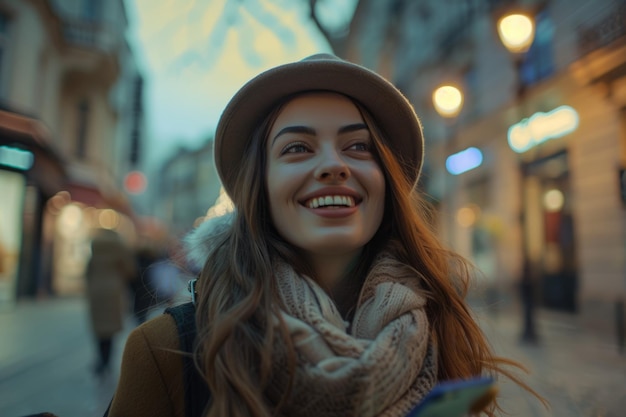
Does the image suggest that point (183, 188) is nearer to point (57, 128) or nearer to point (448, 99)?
point (57, 128)

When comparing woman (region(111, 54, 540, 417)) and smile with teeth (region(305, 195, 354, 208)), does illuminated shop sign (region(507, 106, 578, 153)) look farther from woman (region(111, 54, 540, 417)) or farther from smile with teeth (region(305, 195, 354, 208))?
smile with teeth (region(305, 195, 354, 208))

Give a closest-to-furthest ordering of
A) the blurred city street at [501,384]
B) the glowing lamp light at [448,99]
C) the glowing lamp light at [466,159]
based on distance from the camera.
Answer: the blurred city street at [501,384]
the glowing lamp light at [448,99]
the glowing lamp light at [466,159]

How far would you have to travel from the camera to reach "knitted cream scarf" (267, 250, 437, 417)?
3.35 ft

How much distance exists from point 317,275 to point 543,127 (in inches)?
347

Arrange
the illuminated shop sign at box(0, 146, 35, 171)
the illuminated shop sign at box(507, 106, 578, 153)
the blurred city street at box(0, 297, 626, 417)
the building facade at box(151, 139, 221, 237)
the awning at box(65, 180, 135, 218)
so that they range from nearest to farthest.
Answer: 1. the blurred city street at box(0, 297, 626, 417)
2. the illuminated shop sign at box(507, 106, 578, 153)
3. the illuminated shop sign at box(0, 146, 35, 171)
4. the awning at box(65, 180, 135, 218)
5. the building facade at box(151, 139, 221, 237)

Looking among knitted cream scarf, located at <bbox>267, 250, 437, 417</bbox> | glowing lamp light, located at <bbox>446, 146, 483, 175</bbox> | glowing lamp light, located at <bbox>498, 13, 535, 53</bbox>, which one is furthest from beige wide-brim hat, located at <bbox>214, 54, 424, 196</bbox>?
glowing lamp light, located at <bbox>446, 146, 483, 175</bbox>

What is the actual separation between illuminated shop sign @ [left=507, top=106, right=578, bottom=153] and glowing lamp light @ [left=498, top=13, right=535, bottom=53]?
1896 millimetres

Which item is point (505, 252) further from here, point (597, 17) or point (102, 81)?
point (102, 81)

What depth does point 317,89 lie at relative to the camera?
1.43 m

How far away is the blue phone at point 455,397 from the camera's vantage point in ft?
2.37

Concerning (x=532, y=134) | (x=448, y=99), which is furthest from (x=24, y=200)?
(x=532, y=134)

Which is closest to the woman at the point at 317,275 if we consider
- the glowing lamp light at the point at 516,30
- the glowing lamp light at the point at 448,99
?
the glowing lamp light at the point at 516,30

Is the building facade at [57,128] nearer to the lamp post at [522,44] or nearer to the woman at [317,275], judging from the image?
the lamp post at [522,44]

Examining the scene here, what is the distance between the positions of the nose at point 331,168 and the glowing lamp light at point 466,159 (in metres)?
12.2
